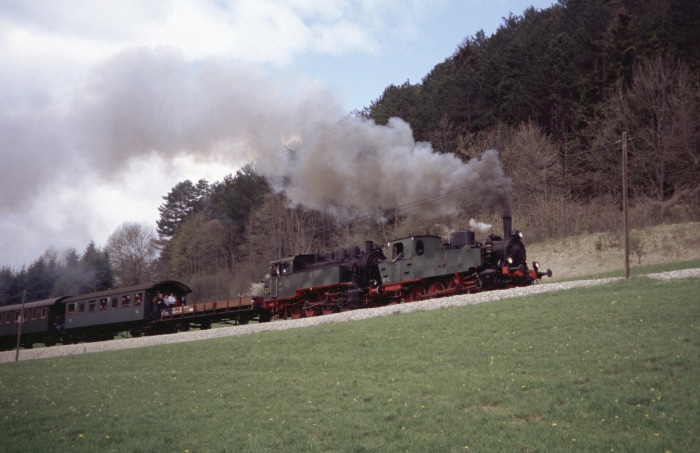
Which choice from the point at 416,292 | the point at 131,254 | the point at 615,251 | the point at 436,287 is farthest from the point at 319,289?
the point at 131,254

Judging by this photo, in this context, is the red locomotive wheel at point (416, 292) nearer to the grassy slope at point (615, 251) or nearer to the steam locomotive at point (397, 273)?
the steam locomotive at point (397, 273)

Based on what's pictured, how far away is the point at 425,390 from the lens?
11.3m

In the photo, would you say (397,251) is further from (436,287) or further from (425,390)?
(425,390)

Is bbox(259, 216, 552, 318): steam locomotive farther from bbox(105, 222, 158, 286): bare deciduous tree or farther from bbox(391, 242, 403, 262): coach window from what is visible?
bbox(105, 222, 158, 286): bare deciduous tree

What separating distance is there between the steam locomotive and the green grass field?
262 inches

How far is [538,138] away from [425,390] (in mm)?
34188

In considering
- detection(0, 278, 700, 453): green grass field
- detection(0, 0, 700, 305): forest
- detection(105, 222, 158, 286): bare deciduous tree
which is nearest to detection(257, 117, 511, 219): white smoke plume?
detection(0, 0, 700, 305): forest

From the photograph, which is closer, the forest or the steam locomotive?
the steam locomotive

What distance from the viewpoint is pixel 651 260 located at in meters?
31.0

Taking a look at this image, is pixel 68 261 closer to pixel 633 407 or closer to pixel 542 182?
pixel 542 182

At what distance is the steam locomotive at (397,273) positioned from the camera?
970 inches

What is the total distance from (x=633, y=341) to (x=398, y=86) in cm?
4491

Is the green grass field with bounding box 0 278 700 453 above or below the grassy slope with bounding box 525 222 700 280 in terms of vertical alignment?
below

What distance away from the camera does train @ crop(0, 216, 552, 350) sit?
24.9 m
